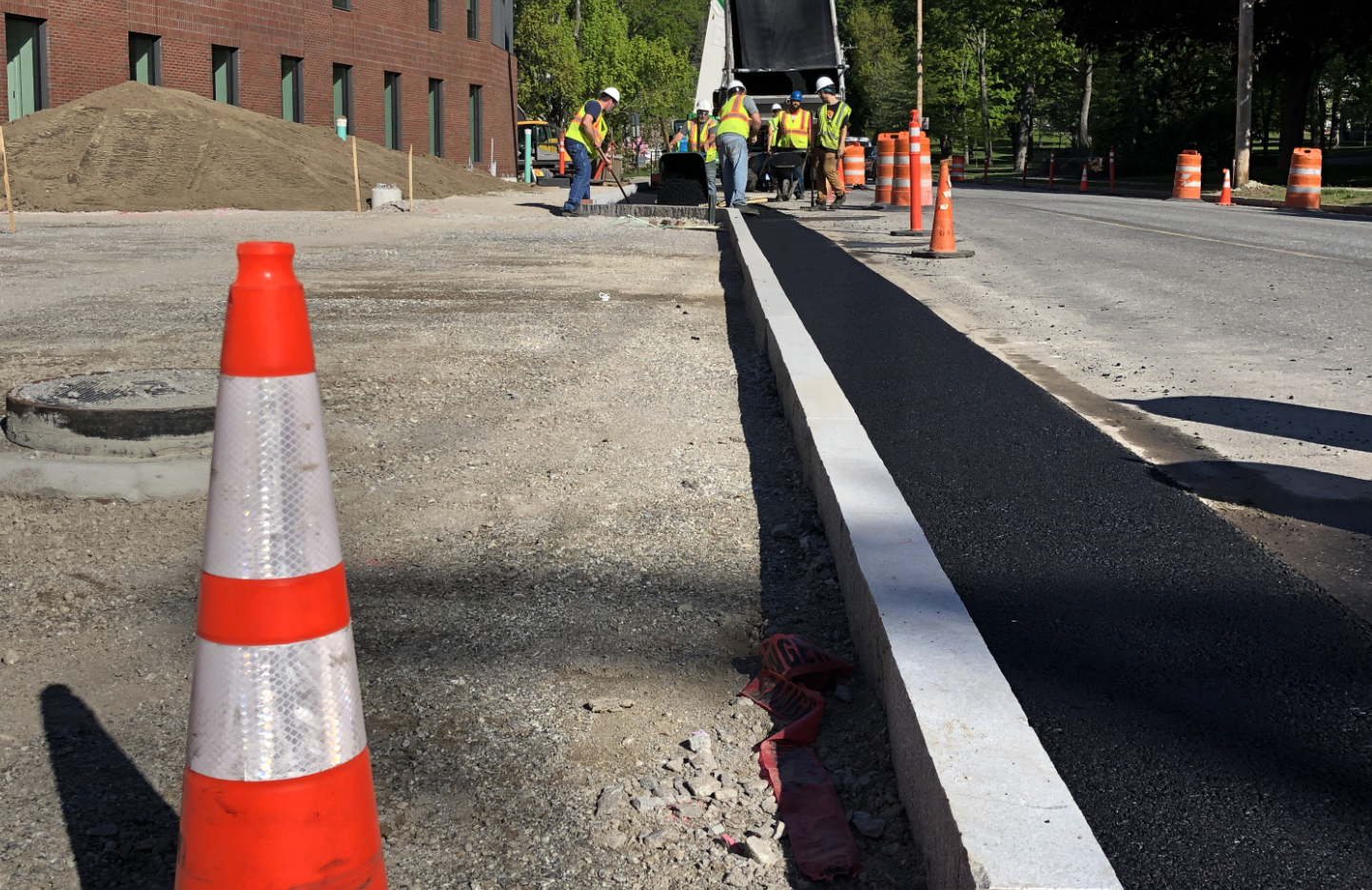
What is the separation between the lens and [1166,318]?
31.0ft

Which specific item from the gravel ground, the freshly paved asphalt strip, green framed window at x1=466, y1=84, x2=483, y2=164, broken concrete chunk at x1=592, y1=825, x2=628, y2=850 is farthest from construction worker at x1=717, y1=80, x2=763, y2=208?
green framed window at x1=466, y1=84, x2=483, y2=164

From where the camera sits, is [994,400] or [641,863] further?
[994,400]

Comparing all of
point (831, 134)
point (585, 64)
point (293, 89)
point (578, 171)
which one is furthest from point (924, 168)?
point (585, 64)

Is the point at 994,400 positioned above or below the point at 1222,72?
below

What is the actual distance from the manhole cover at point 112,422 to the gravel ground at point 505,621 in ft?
0.87

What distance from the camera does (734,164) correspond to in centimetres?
2114

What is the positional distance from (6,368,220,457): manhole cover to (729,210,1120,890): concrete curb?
235 cm

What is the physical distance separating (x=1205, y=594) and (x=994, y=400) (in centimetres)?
273

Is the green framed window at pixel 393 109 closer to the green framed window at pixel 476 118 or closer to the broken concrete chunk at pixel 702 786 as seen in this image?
the green framed window at pixel 476 118

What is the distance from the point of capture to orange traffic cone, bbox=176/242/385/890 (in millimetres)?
2021

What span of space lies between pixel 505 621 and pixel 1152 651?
66.2 inches

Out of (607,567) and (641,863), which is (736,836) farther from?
(607,567)

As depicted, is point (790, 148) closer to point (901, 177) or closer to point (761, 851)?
point (901, 177)

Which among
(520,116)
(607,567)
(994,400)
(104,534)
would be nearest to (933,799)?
(607,567)
